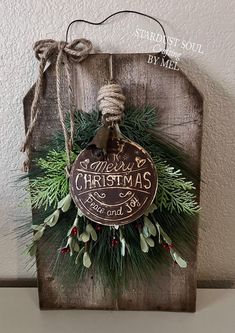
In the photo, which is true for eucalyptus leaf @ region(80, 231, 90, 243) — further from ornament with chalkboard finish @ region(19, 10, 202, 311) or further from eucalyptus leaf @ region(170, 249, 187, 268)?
eucalyptus leaf @ region(170, 249, 187, 268)

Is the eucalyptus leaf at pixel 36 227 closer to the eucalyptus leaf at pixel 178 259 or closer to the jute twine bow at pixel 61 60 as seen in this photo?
the jute twine bow at pixel 61 60

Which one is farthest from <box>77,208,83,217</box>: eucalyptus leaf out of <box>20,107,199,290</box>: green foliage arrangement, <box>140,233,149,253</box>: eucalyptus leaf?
<box>140,233,149,253</box>: eucalyptus leaf

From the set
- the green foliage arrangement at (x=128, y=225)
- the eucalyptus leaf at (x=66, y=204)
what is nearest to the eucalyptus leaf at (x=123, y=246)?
the green foliage arrangement at (x=128, y=225)

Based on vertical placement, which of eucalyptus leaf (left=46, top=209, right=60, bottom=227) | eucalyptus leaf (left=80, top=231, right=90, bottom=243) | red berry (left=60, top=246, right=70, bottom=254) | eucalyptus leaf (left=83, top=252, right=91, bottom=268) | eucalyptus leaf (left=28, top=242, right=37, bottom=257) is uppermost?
eucalyptus leaf (left=46, top=209, right=60, bottom=227)

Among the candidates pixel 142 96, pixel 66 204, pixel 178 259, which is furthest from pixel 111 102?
pixel 178 259

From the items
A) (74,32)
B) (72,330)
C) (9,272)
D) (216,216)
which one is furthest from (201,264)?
(74,32)

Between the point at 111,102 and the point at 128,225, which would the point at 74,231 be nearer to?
the point at 128,225

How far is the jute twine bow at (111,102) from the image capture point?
66 centimetres

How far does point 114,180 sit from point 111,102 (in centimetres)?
12

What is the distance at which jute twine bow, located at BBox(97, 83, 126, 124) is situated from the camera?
66 cm

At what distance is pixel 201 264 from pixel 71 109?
0.40 metres

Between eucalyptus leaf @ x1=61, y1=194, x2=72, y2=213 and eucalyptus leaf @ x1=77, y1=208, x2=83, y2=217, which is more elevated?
eucalyptus leaf @ x1=61, y1=194, x2=72, y2=213

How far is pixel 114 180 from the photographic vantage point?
0.67m

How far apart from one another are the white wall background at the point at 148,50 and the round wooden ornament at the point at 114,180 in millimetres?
157
